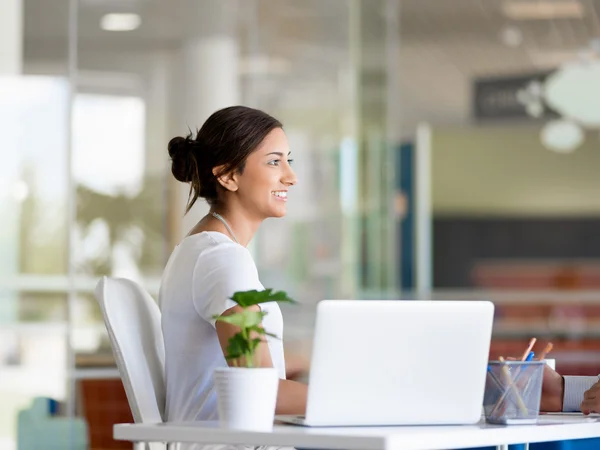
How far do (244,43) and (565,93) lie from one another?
5.42 metres

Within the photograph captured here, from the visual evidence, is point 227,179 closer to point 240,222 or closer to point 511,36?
point 240,222

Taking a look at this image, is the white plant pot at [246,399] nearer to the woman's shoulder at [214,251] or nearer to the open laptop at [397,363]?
the open laptop at [397,363]

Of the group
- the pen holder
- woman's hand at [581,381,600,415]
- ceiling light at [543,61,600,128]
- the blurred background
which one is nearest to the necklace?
the pen holder

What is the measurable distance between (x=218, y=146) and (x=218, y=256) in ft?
0.98

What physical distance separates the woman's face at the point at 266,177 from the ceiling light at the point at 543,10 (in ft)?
26.6

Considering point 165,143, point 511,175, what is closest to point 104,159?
point 165,143

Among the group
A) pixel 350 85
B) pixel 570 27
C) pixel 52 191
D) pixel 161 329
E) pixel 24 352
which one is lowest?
pixel 24 352

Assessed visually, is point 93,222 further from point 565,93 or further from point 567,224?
point 567,224

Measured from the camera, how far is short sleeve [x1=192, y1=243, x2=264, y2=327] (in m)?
2.09

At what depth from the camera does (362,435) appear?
158 centimetres

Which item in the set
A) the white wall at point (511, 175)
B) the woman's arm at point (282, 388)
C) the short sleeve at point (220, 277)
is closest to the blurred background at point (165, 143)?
the short sleeve at point (220, 277)

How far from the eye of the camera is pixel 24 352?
4.50 m

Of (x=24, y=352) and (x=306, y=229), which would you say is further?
(x=306, y=229)

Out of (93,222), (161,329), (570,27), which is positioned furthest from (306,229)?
(570,27)
